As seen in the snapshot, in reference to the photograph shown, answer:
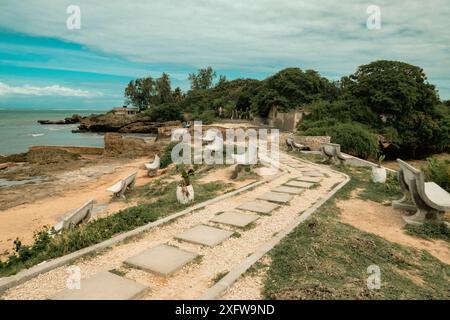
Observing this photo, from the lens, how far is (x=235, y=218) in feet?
18.9

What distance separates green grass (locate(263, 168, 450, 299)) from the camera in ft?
11.2

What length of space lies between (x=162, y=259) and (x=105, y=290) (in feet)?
2.86

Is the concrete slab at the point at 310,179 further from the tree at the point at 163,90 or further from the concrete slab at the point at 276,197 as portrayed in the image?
the tree at the point at 163,90

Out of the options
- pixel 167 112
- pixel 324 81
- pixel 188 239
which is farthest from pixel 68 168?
pixel 167 112

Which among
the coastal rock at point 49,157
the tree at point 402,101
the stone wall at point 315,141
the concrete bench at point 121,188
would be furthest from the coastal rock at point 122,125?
the concrete bench at point 121,188

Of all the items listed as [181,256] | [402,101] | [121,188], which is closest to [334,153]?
[121,188]

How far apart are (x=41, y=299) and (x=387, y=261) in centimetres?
428

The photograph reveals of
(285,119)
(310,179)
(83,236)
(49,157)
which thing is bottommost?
(49,157)

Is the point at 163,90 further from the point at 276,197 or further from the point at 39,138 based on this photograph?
the point at 276,197

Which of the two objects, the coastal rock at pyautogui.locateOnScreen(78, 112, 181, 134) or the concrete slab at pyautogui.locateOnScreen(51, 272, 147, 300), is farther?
the coastal rock at pyautogui.locateOnScreen(78, 112, 181, 134)

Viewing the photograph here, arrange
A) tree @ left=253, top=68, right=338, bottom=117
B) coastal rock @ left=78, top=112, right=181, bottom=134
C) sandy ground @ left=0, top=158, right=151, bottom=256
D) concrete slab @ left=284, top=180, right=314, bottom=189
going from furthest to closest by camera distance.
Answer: coastal rock @ left=78, top=112, right=181, bottom=134 < tree @ left=253, top=68, right=338, bottom=117 < sandy ground @ left=0, top=158, right=151, bottom=256 < concrete slab @ left=284, top=180, right=314, bottom=189

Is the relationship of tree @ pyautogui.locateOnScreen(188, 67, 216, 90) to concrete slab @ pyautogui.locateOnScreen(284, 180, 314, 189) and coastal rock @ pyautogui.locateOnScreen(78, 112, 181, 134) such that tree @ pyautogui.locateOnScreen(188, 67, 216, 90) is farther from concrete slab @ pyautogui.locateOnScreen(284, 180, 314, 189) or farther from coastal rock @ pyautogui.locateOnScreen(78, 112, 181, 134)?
concrete slab @ pyautogui.locateOnScreen(284, 180, 314, 189)

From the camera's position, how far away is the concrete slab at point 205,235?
4727 mm

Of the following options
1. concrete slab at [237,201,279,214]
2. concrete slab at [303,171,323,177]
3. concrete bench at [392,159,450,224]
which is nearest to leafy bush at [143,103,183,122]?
concrete slab at [303,171,323,177]
